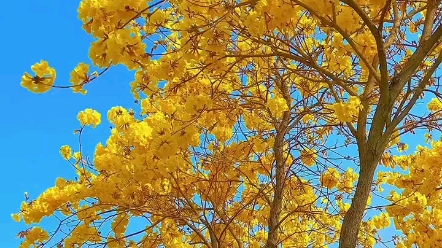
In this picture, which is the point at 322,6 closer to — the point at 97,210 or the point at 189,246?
the point at 97,210

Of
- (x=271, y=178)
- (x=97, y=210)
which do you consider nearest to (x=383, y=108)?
(x=271, y=178)

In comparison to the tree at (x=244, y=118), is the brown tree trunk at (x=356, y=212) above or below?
below

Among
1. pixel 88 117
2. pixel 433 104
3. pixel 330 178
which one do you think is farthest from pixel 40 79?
pixel 433 104

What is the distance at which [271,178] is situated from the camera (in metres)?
5.96

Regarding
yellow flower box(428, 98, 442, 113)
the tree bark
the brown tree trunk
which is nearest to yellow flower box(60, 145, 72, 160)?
the tree bark

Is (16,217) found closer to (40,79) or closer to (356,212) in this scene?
(40,79)

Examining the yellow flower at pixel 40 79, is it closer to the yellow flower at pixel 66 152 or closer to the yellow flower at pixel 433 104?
the yellow flower at pixel 66 152

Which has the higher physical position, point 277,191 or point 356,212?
point 277,191

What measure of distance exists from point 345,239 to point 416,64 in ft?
4.66

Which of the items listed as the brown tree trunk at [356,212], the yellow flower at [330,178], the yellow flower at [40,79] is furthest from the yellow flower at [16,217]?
the brown tree trunk at [356,212]

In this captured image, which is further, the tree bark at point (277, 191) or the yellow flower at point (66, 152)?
the yellow flower at point (66, 152)

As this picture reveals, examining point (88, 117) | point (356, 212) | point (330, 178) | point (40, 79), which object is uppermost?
point (88, 117)

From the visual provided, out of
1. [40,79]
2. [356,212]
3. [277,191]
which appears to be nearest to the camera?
[40,79]

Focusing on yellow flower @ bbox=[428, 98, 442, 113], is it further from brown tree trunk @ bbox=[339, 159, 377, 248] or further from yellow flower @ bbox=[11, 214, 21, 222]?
yellow flower @ bbox=[11, 214, 21, 222]
